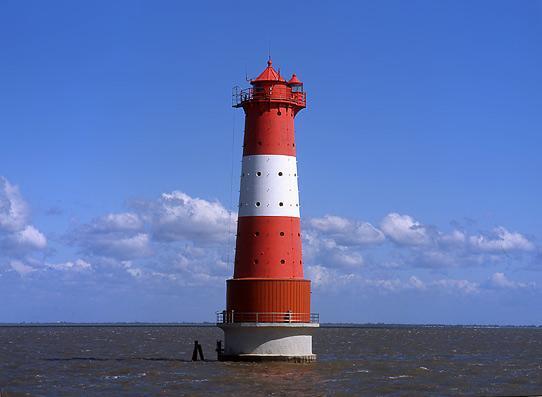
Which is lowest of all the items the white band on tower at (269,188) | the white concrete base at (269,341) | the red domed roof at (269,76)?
the white concrete base at (269,341)

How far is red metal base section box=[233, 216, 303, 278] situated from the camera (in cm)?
4584

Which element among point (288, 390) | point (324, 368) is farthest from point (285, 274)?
point (288, 390)

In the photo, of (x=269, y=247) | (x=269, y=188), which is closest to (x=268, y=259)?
(x=269, y=247)

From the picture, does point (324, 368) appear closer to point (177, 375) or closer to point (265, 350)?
point (265, 350)

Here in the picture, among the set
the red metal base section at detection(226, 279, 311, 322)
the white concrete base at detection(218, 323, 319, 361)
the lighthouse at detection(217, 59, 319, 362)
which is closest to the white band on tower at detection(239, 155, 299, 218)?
the lighthouse at detection(217, 59, 319, 362)

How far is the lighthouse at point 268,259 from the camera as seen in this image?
1795 inches

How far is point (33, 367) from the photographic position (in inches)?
2162

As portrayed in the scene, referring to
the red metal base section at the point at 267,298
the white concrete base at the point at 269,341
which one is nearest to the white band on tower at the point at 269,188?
the red metal base section at the point at 267,298

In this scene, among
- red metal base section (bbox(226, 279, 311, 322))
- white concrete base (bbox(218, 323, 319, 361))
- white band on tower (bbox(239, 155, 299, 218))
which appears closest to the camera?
white concrete base (bbox(218, 323, 319, 361))

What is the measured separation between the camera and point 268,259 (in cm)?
4594

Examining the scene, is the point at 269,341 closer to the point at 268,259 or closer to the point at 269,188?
the point at 268,259

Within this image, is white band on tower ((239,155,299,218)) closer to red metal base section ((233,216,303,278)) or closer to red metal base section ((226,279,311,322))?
red metal base section ((233,216,303,278))

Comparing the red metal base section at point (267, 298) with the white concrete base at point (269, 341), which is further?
the red metal base section at point (267, 298)

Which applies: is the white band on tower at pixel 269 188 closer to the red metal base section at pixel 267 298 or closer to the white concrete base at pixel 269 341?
the red metal base section at pixel 267 298
